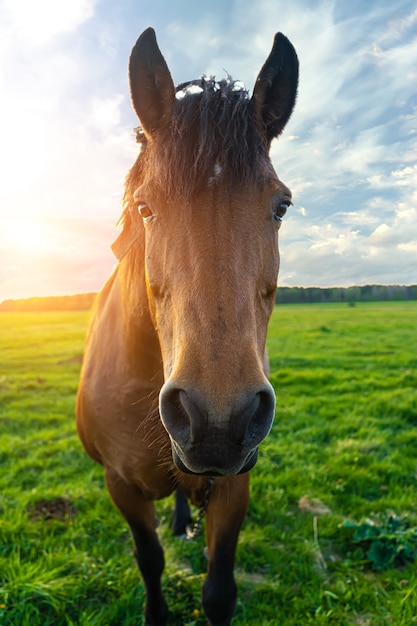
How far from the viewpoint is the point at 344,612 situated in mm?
3314

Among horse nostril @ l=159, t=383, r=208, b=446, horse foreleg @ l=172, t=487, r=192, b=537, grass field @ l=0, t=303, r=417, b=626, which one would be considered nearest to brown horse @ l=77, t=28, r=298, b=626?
horse nostril @ l=159, t=383, r=208, b=446

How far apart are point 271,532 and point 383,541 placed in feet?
3.39

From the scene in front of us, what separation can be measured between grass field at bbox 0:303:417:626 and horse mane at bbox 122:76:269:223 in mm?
3148

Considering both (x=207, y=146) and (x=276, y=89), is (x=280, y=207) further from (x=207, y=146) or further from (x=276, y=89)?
(x=276, y=89)

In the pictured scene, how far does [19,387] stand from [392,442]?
27.6 ft

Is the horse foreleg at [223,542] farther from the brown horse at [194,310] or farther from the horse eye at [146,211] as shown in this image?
the horse eye at [146,211]

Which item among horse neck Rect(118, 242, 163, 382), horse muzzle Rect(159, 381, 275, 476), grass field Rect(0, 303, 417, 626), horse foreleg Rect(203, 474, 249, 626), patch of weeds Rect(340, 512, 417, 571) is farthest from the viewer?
patch of weeds Rect(340, 512, 417, 571)

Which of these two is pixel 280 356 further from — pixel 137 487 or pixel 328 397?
pixel 137 487

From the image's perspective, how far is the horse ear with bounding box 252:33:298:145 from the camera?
7.52 feet

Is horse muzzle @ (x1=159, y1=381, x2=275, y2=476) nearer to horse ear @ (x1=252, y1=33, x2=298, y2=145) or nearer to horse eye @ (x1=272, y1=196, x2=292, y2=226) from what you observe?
horse eye @ (x1=272, y1=196, x2=292, y2=226)

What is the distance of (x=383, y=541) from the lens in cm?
396

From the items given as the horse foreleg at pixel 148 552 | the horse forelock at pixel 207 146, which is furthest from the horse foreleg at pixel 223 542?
the horse forelock at pixel 207 146

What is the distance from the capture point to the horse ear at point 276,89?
229 centimetres

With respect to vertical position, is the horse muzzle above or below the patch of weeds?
above
